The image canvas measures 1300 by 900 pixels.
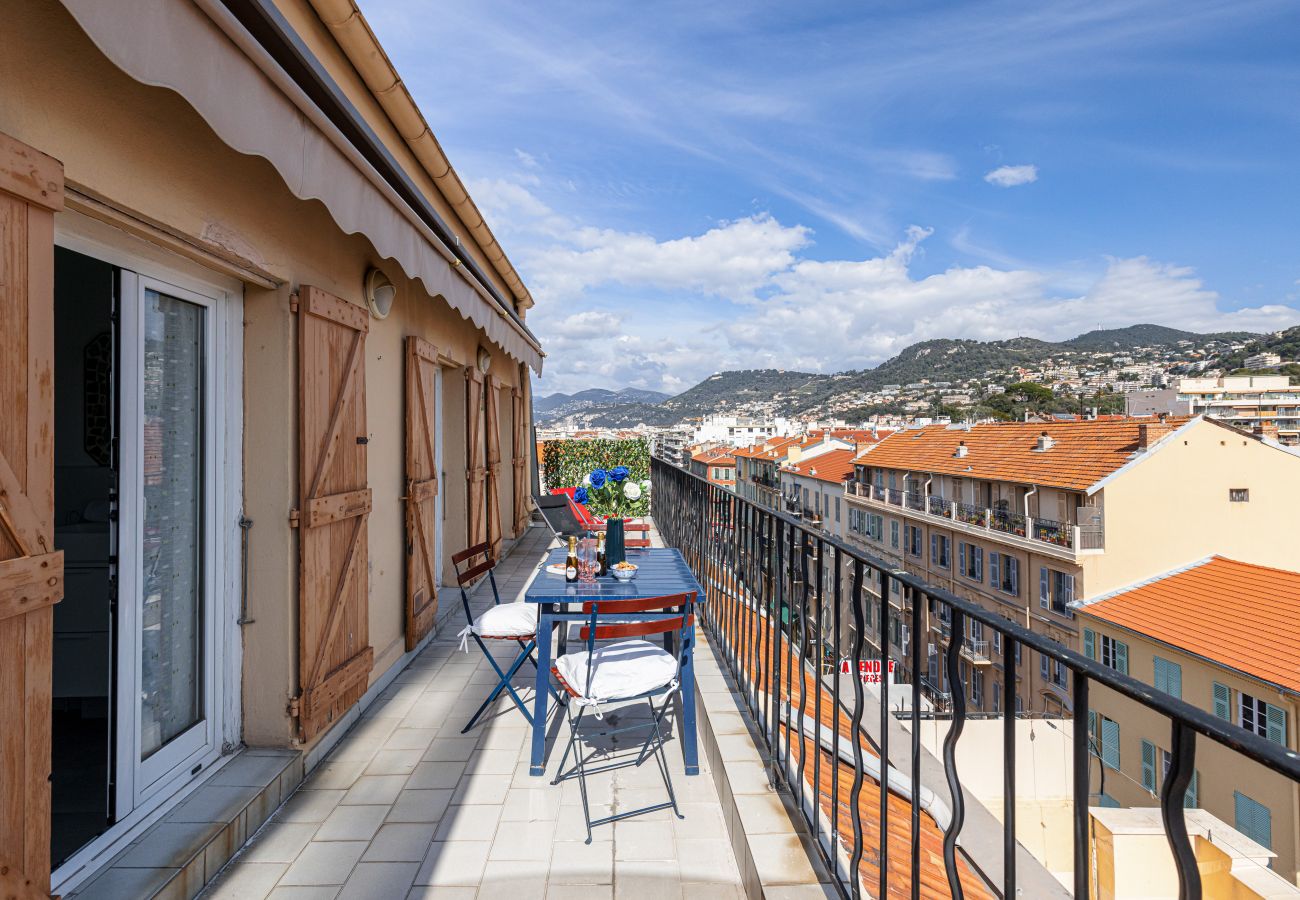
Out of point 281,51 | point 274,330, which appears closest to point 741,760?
point 274,330

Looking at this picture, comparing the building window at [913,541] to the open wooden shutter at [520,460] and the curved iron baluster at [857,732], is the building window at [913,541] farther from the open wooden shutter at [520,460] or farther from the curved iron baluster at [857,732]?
the curved iron baluster at [857,732]

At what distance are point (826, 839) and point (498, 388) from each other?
674 cm

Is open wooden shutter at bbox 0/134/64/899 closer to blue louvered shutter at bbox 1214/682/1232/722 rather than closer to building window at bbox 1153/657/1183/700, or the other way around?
blue louvered shutter at bbox 1214/682/1232/722

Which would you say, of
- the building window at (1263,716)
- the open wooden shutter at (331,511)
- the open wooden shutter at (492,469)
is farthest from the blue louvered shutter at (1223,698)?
the open wooden shutter at (331,511)

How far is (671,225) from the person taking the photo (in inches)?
1570

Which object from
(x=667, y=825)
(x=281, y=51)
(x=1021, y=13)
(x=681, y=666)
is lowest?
(x=667, y=825)

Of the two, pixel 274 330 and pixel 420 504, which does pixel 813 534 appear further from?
pixel 420 504

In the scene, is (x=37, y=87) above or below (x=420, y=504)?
above


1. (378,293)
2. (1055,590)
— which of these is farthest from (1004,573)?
(378,293)

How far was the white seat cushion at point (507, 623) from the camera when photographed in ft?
10.4

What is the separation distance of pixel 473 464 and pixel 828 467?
102 feet

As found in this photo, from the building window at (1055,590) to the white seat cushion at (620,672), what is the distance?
20.2 metres

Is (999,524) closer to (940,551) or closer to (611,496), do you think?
(940,551)

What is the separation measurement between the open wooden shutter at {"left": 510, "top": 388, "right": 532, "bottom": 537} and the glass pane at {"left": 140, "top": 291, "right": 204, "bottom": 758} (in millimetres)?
6451
